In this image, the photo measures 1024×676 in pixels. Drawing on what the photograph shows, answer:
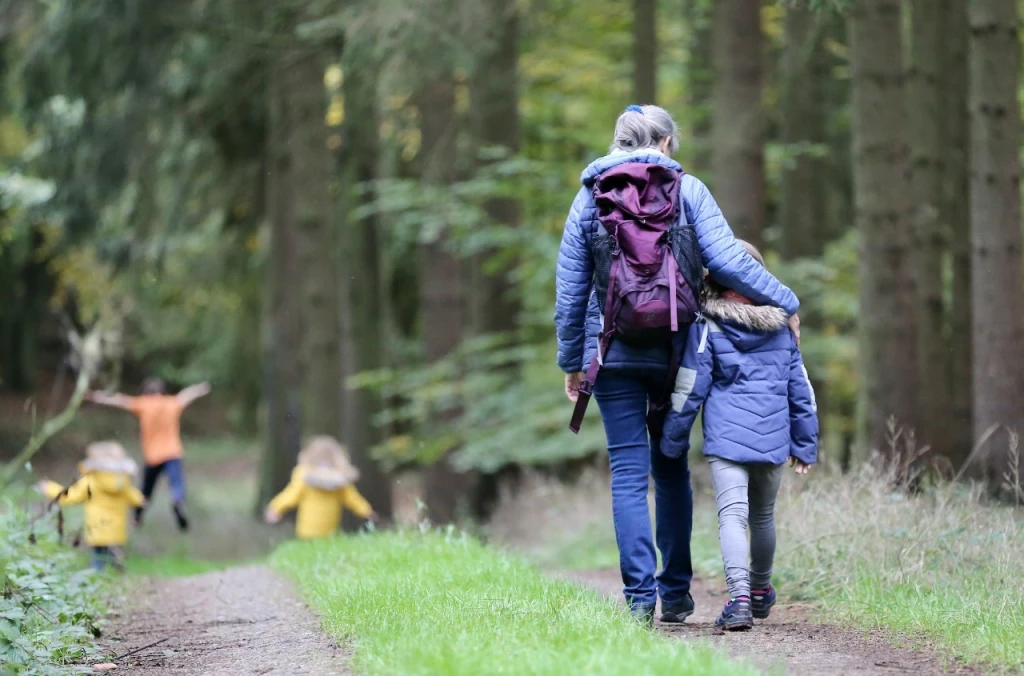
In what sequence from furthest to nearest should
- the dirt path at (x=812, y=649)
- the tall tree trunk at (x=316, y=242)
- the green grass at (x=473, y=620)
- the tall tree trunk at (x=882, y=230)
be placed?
the tall tree trunk at (x=316, y=242), the tall tree trunk at (x=882, y=230), the dirt path at (x=812, y=649), the green grass at (x=473, y=620)

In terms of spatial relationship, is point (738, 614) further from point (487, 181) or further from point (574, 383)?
point (487, 181)

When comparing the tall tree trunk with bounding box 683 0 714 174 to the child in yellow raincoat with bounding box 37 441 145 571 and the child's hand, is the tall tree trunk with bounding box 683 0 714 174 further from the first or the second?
the child's hand

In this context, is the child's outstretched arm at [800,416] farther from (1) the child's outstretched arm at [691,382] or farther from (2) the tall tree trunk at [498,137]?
(2) the tall tree trunk at [498,137]

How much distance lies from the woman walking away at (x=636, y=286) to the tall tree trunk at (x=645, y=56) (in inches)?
406

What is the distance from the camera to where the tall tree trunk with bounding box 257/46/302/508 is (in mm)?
19359

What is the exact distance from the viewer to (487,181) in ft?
49.7

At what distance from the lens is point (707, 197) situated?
5.77m

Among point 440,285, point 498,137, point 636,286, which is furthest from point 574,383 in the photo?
point 498,137

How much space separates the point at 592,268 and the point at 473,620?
63.8 inches

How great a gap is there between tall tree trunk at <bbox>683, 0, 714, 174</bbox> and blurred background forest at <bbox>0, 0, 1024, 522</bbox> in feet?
0.36

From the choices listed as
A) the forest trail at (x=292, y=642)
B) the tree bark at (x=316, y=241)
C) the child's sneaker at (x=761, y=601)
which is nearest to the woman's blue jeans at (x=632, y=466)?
the forest trail at (x=292, y=642)

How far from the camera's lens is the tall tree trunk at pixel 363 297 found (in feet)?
63.0

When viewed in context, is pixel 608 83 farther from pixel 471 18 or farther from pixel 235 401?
pixel 235 401

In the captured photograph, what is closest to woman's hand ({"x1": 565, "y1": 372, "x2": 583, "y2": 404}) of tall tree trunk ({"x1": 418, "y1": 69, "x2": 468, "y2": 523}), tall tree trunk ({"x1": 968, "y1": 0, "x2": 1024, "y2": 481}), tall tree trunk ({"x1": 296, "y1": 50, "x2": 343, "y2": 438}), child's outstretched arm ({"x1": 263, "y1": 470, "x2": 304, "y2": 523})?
tall tree trunk ({"x1": 968, "y1": 0, "x2": 1024, "y2": 481})
